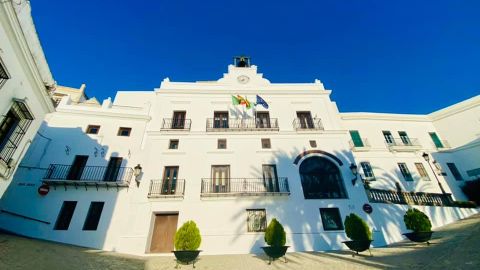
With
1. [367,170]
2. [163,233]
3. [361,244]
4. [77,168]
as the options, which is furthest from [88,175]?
[367,170]

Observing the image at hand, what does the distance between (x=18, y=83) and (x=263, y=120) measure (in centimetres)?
1371

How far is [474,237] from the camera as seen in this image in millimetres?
8391

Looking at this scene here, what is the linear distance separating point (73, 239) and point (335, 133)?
18301 mm

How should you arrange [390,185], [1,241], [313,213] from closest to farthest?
[1,241]
[313,213]
[390,185]

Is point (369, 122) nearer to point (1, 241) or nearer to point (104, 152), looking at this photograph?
point (104, 152)

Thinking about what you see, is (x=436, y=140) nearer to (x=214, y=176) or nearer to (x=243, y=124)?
(x=243, y=124)

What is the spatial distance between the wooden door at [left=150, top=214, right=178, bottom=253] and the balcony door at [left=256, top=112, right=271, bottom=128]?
8.92m

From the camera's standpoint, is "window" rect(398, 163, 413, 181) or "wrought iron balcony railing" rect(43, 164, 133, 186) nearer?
"wrought iron balcony railing" rect(43, 164, 133, 186)

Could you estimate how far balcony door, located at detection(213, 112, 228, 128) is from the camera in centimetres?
1656

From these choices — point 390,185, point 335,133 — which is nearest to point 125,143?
point 335,133

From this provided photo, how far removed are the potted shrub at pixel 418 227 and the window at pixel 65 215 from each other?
18066 mm

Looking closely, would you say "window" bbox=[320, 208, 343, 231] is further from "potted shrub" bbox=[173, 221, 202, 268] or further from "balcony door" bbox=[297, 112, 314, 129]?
"potted shrub" bbox=[173, 221, 202, 268]

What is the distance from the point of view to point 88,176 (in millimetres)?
13547

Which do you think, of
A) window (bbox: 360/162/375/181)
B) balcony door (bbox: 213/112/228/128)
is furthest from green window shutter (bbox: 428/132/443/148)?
balcony door (bbox: 213/112/228/128)
